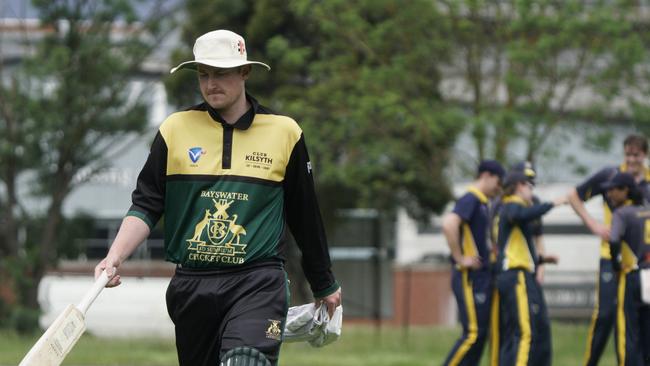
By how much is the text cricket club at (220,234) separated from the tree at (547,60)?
1641 centimetres

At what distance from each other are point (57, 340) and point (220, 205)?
1.11 meters

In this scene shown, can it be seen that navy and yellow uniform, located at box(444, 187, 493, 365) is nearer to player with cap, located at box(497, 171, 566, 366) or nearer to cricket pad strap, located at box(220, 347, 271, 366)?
player with cap, located at box(497, 171, 566, 366)

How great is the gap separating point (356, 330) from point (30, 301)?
6.38 meters

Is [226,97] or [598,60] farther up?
[598,60]

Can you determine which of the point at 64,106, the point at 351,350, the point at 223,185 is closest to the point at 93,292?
the point at 223,185

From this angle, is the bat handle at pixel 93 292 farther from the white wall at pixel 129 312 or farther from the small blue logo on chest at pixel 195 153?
the white wall at pixel 129 312

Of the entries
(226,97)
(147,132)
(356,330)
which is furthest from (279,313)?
(147,132)

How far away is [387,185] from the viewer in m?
26.8

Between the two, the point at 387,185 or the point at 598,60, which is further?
the point at 387,185

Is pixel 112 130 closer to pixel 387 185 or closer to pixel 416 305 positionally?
pixel 387 185

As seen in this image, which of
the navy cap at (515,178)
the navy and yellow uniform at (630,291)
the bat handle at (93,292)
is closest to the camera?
the bat handle at (93,292)

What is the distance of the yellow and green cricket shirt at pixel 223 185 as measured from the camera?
20.4 ft

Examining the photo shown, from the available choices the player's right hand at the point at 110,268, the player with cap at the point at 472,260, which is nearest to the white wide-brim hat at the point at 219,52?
the player's right hand at the point at 110,268

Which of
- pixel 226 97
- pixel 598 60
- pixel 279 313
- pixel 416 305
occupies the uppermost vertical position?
pixel 598 60
